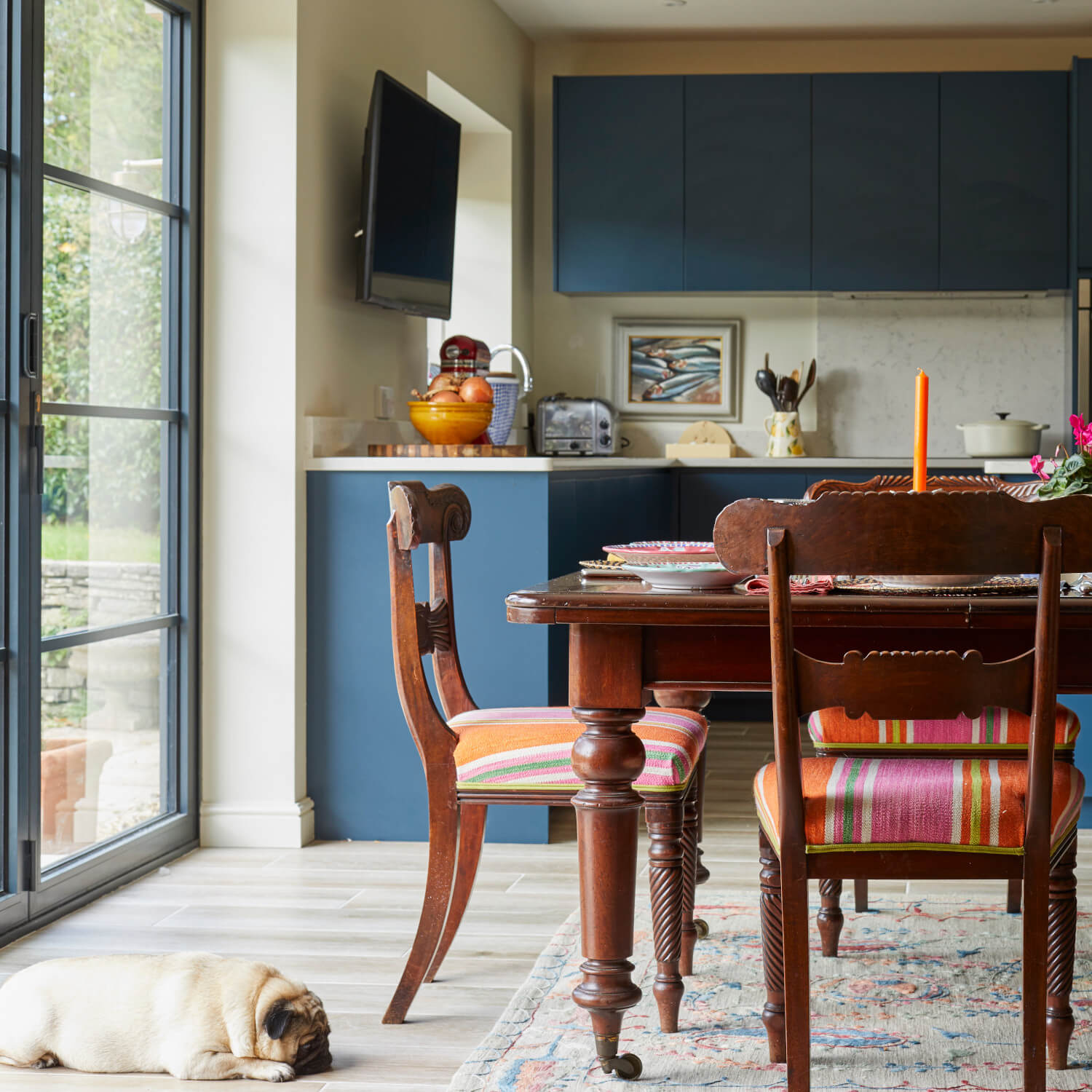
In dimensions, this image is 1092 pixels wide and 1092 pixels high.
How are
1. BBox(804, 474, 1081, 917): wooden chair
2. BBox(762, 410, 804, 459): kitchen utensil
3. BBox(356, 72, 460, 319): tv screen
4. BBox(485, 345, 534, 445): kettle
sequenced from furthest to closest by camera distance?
1. BBox(762, 410, 804, 459): kitchen utensil
2. BBox(485, 345, 534, 445): kettle
3. BBox(356, 72, 460, 319): tv screen
4. BBox(804, 474, 1081, 917): wooden chair

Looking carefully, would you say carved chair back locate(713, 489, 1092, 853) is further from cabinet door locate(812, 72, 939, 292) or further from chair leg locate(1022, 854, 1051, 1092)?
cabinet door locate(812, 72, 939, 292)

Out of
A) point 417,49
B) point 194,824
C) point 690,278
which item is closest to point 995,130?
point 690,278

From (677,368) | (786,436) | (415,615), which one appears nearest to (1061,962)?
(415,615)

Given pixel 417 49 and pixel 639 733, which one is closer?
pixel 639 733

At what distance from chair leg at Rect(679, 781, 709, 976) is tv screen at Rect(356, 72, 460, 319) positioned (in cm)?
192

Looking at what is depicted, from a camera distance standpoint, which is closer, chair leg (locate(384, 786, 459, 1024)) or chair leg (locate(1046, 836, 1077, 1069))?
chair leg (locate(1046, 836, 1077, 1069))

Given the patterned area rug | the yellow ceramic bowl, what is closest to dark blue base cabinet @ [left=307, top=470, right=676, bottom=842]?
the yellow ceramic bowl

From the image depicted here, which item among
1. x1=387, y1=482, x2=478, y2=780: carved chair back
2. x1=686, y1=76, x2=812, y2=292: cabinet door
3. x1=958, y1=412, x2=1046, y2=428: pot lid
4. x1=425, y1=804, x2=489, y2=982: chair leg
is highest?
x1=686, y1=76, x2=812, y2=292: cabinet door

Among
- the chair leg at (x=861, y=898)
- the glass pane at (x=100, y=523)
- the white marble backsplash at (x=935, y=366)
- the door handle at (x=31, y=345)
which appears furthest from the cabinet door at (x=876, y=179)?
the door handle at (x=31, y=345)

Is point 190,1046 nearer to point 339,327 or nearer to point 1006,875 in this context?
point 1006,875

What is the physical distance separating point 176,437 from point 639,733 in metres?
1.67

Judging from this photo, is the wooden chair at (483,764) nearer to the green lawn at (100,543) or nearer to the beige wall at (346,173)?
the green lawn at (100,543)

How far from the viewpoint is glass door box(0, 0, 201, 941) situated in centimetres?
273

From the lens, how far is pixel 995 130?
5516mm
